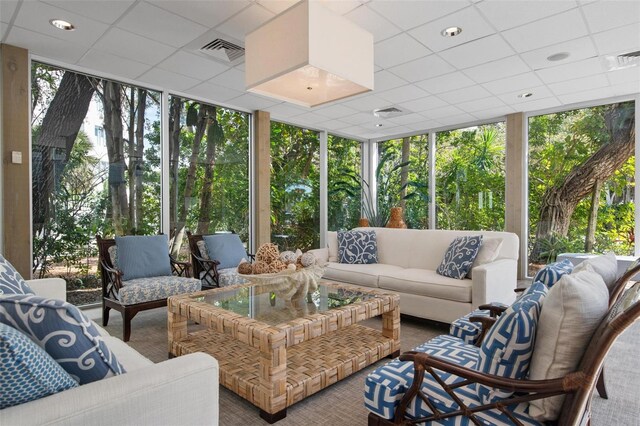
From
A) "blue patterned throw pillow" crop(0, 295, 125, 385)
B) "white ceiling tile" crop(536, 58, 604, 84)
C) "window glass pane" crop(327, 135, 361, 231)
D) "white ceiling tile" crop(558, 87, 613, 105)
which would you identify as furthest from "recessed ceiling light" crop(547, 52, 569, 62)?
"blue patterned throw pillow" crop(0, 295, 125, 385)

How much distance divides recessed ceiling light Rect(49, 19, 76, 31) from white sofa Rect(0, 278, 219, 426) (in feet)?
10.8

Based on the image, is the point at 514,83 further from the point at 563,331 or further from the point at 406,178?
the point at 563,331

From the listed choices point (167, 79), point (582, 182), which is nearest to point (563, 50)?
point (582, 182)

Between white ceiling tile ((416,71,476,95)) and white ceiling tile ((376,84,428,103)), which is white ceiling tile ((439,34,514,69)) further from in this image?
white ceiling tile ((376,84,428,103))

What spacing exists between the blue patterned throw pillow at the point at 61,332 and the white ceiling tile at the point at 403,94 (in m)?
4.37

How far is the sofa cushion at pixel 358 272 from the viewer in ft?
12.9

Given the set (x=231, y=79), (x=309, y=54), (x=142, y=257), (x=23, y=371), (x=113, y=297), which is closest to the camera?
(x=23, y=371)

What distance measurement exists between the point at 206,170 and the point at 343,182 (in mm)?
3142

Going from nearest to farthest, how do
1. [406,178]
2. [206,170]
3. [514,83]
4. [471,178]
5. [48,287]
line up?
1. [48,287]
2. [514,83]
3. [206,170]
4. [471,178]
5. [406,178]

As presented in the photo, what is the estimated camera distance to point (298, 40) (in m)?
2.41

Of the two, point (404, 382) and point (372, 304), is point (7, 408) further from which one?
point (372, 304)

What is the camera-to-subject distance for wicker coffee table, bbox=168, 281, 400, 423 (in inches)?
76.8

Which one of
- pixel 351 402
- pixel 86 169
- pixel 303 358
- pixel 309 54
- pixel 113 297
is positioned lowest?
pixel 351 402

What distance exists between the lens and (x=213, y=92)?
4781 mm
